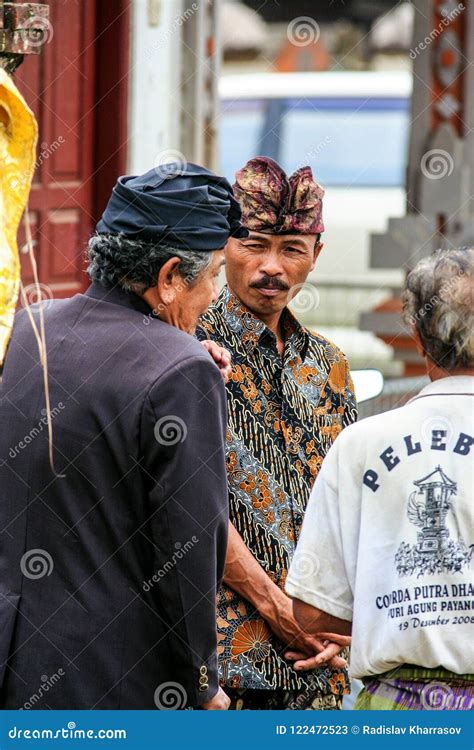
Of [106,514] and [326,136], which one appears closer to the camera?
[106,514]

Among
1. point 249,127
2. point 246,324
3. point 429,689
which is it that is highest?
point 246,324

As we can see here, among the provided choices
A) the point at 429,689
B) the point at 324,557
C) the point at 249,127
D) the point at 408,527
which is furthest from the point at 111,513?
the point at 249,127

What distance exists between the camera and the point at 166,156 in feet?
24.7

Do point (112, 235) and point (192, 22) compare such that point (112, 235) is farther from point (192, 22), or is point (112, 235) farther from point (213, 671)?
point (192, 22)

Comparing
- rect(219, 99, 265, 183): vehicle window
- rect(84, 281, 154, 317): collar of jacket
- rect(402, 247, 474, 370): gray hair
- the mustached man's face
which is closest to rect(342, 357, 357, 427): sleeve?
the mustached man's face

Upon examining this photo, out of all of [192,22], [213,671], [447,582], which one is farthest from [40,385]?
[192,22]

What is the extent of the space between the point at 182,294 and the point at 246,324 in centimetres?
62

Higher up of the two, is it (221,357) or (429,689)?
(221,357)

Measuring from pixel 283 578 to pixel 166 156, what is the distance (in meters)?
4.71

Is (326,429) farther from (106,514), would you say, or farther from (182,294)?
(106,514)

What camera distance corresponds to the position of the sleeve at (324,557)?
100 inches

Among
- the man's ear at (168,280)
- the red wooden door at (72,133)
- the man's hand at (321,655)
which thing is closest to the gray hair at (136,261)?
the man's ear at (168,280)

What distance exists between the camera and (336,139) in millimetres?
15750

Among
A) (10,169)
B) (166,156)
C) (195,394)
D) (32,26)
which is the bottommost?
(166,156)
